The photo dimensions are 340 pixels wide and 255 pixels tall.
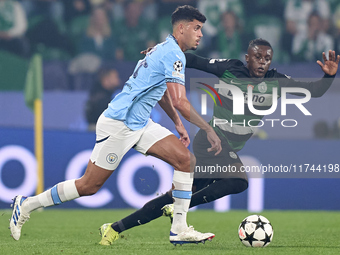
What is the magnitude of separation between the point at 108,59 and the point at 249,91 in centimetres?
675

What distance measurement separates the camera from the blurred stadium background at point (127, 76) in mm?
9742

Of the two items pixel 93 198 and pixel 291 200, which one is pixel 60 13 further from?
pixel 291 200

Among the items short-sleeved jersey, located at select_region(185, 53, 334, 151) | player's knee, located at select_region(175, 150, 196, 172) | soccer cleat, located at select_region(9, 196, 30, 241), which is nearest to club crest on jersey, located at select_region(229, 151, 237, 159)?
short-sleeved jersey, located at select_region(185, 53, 334, 151)

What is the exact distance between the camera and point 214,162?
6070 mm

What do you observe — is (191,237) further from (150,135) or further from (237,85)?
(237,85)

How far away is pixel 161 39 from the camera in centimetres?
1305

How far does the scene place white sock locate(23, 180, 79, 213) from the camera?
17.6 ft

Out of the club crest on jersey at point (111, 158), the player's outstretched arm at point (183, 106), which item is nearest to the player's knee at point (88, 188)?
the club crest on jersey at point (111, 158)

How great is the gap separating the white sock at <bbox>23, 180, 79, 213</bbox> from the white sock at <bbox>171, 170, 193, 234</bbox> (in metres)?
0.83

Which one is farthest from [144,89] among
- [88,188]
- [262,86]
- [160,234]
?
[160,234]

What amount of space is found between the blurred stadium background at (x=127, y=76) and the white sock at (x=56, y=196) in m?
2.51

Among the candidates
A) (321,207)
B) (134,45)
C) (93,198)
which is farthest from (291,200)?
(134,45)

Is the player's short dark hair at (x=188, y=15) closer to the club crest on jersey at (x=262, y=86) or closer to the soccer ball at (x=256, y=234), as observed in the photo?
the club crest on jersey at (x=262, y=86)

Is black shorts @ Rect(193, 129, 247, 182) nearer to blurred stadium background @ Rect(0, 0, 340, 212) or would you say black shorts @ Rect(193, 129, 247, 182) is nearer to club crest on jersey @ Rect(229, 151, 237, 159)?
club crest on jersey @ Rect(229, 151, 237, 159)
